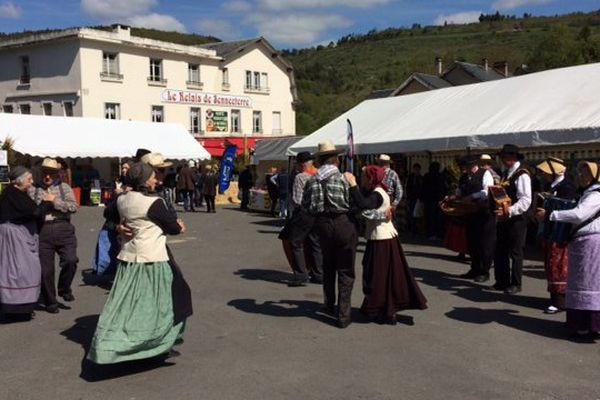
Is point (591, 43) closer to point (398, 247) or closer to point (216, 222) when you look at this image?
point (216, 222)

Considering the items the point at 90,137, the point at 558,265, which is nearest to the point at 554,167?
the point at 558,265

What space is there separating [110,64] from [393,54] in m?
90.8

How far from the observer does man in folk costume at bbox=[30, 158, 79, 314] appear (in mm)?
7082

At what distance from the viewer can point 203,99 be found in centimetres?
4197

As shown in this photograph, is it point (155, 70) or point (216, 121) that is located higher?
point (155, 70)

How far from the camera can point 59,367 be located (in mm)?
5238

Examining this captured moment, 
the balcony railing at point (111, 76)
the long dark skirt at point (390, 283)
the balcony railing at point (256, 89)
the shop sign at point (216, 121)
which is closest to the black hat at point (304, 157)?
the long dark skirt at point (390, 283)

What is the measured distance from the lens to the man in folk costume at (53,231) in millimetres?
7082

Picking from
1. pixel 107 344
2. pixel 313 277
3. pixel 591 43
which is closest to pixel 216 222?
pixel 313 277

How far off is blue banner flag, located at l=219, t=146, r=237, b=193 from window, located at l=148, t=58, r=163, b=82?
1528cm

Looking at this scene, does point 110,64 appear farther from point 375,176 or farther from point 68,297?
point 375,176

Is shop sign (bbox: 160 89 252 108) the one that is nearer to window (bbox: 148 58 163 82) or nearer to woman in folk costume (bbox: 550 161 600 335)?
window (bbox: 148 58 163 82)

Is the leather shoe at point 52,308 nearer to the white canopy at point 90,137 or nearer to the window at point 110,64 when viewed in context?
the white canopy at point 90,137

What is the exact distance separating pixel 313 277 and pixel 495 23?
439 ft
